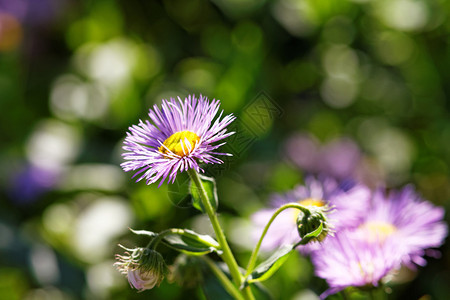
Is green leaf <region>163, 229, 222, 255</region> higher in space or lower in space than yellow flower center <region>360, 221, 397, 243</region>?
higher

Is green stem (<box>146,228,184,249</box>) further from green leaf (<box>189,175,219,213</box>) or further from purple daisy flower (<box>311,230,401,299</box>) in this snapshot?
purple daisy flower (<box>311,230,401,299</box>)

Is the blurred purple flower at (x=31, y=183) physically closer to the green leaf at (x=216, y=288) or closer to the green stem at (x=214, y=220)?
the green leaf at (x=216, y=288)

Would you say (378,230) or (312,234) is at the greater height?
(312,234)

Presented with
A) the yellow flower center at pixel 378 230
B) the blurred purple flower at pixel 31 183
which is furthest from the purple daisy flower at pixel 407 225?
the blurred purple flower at pixel 31 183

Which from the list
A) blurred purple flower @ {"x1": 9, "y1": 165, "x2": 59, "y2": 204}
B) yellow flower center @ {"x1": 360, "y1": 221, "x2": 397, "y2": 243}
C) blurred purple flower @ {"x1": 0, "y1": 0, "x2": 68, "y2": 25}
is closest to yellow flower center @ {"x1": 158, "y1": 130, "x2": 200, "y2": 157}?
yellow flower center @ {"x1": 360, "y1": 221, "x2": 397, "y2": 243}

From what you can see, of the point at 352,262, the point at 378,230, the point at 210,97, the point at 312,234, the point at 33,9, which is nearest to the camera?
the point at 312,234

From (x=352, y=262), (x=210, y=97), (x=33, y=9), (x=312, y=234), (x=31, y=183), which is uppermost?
(x=312, y=234)

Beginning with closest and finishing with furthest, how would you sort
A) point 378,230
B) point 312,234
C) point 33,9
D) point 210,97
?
point 312,234, point 378,230, point 210,97, point 33,9

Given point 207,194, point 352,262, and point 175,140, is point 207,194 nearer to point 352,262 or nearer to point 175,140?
point 175,140

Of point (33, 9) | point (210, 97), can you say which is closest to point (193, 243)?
point (210, 97)
